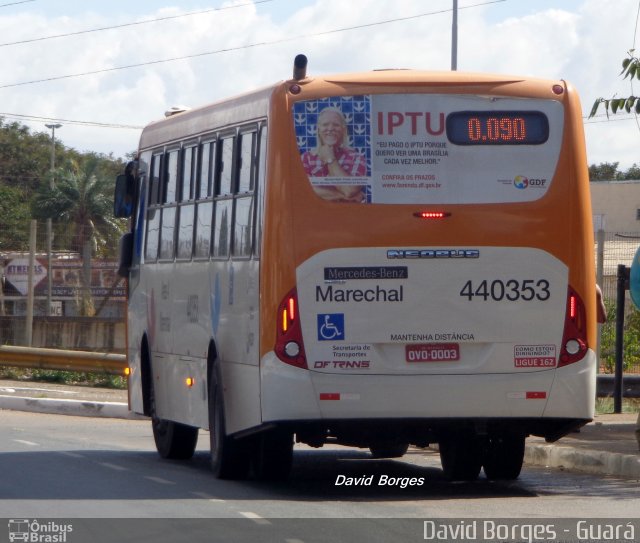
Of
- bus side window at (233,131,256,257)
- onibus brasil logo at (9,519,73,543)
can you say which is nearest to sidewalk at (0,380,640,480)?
bus side window at (233,131,256,257)

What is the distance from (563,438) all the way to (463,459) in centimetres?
324

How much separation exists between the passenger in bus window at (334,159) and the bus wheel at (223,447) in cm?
226

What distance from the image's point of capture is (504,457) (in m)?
13.1

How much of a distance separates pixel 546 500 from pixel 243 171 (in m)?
3.57

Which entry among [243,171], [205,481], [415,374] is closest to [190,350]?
[205,481]

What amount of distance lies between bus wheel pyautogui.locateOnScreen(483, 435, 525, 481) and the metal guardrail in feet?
37.1

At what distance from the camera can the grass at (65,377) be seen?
82.6 ft

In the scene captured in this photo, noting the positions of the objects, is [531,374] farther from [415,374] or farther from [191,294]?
[191,294]

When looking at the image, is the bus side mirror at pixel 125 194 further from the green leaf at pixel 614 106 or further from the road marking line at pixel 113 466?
the green leaf at pixel 614 106

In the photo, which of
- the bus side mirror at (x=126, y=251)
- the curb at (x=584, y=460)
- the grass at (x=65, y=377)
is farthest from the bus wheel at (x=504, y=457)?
the grass at (x=65, y=377)

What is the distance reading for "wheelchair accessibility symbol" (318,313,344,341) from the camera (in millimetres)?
11227

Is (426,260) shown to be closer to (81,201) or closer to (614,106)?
(614,106)

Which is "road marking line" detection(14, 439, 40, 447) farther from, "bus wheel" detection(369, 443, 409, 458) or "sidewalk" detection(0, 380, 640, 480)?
"sidewalk" detection(0, 380, 640, 480)

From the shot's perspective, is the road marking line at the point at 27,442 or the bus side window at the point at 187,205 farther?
the road marking line at the point at 27,442
